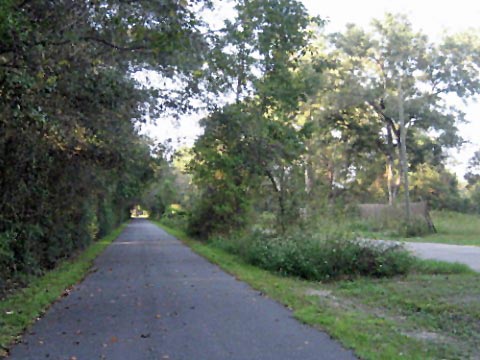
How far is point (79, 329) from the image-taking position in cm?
902

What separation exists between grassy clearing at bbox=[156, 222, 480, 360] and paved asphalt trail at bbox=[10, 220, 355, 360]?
1.26 feet

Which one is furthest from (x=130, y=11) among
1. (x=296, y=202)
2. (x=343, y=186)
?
(x=343, y=186)

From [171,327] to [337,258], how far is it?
26.4 ft

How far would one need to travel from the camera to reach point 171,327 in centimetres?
913

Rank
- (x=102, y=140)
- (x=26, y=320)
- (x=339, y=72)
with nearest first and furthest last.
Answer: (x=26, y=320), (x=102, y=140), (x=339, y=72)

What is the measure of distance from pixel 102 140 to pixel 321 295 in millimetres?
6639

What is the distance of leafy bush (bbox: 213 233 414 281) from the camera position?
1628 centimetres

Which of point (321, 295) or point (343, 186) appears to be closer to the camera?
point (321, 295)

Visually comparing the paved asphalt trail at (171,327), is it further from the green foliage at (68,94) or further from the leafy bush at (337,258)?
the green foliage at (68,94)

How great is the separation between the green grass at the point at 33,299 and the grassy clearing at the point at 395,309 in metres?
4.27

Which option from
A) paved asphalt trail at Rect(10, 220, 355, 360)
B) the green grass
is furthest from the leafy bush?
the green grass

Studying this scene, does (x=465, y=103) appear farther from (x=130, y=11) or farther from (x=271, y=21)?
(x=130, y=11)

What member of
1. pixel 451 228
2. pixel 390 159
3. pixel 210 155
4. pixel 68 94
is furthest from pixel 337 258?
pixel 390 159

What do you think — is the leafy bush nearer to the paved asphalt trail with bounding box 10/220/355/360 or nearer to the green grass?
the paved asphalt trail with bounding box 10/220/355/360
